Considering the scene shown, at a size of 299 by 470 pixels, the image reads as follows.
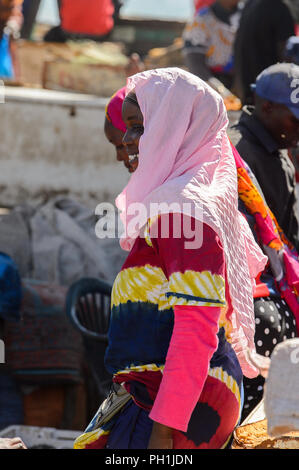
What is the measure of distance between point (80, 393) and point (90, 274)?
2.79ft

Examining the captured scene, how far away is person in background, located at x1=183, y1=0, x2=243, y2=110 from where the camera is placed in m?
6.44

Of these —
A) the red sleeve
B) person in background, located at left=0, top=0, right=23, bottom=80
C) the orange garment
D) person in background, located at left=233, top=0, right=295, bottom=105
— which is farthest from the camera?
the orange garment

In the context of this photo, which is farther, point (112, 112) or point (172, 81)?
point (112, 112)

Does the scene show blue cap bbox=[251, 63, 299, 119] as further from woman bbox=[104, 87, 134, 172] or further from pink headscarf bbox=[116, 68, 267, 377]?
pink headscarf bbox=[116, 68, 267, 377]

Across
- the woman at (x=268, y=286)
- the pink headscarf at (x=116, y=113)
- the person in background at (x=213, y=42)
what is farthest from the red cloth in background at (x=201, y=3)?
the woman at (x=268, y=286)

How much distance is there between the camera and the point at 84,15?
11.3 metres

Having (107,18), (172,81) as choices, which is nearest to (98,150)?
(172,81)

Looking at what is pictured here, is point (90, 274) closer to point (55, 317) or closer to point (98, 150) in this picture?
point (55, 317)

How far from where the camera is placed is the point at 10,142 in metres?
6.57

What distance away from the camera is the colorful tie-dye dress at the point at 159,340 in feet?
6.82

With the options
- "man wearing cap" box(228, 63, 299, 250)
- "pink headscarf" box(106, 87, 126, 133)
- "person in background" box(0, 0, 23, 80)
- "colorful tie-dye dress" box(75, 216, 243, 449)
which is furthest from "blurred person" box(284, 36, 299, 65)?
"colorful tie-dye dress" box(75, 216, 243, 449)

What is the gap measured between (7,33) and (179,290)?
20.4 ft

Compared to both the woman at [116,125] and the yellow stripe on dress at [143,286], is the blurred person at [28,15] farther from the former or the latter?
the yellow stripe on dress at [143,286]

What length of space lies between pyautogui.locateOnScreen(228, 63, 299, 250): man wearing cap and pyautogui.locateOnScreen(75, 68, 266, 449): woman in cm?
94
